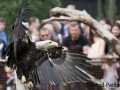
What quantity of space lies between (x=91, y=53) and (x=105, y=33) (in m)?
2.22

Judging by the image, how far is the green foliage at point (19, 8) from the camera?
54.3 ft

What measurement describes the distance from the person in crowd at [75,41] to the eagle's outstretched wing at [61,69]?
96.0 inches

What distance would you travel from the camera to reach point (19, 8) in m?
16.6

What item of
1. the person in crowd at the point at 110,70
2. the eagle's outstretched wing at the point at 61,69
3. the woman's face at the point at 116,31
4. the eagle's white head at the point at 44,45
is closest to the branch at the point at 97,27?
the eagle's outstretched wing at the point at 61,69

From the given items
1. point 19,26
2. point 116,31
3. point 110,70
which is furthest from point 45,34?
point 19,26

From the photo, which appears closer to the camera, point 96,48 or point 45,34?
point 96,48

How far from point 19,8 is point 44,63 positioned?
799 centimetres

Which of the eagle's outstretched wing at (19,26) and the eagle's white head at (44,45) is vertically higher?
the eagle's outstretched wing at (19,26)

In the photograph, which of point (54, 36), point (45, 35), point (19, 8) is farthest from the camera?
point (19, 8)

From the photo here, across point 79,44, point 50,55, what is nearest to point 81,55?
point 50,55

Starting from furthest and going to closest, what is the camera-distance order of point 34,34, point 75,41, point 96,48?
point 34,34, point 75,41, point 96,48

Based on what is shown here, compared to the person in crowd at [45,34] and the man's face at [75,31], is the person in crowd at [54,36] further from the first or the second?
the man's face at [75,31]

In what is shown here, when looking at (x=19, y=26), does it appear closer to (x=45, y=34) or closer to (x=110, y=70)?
(x=110, y=70)

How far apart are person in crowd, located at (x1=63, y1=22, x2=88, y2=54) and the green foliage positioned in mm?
4795
